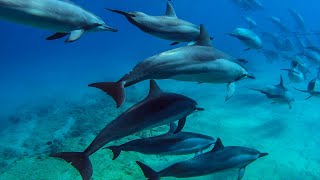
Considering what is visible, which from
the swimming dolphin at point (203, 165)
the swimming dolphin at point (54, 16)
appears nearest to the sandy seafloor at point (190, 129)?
the swimming dolphin at point (203, 165)

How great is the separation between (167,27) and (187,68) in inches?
36.6

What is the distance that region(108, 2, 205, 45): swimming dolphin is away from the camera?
3795 millimetres

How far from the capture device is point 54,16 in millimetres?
3459

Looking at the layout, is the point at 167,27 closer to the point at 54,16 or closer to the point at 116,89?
the point at 54,16

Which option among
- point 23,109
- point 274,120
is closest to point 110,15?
point 23,109

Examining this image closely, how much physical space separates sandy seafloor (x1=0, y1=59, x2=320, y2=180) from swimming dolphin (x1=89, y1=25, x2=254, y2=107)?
333cm

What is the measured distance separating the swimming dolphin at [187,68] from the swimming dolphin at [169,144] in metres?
0.95

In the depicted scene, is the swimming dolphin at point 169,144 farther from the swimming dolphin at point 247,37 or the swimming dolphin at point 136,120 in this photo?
the swimming dolphin at point 247,37

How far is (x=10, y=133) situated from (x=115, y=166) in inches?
277

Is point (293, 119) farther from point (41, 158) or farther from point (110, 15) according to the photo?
point (110, 15)

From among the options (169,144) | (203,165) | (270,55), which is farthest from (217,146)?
(270,55)

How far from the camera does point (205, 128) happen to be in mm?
9773

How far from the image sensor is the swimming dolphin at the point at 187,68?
2.90 m

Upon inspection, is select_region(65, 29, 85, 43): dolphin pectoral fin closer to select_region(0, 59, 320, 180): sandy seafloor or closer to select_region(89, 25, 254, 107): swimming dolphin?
select_region(89, 25, 254, 107): swimming dolphin
